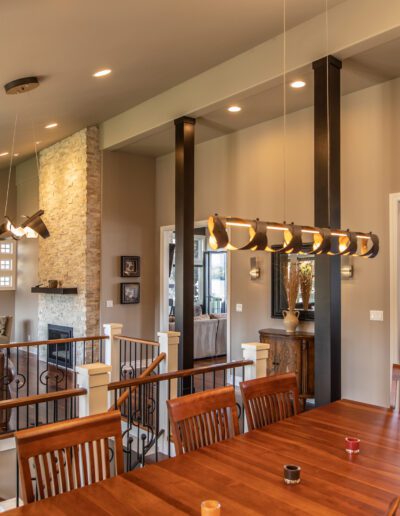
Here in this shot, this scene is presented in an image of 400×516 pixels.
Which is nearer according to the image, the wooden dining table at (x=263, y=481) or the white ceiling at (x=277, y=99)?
the wooden dining table at (x=263, y=481)

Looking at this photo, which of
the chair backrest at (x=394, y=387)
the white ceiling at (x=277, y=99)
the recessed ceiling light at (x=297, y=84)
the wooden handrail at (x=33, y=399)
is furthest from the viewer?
the recessed ceiling light at (x=297, y=84)

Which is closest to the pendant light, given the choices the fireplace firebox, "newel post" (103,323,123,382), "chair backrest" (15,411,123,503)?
"chair backrest" (15,411,123,503)

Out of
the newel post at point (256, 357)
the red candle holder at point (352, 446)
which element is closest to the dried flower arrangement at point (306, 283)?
the newel post at point (256, 357)

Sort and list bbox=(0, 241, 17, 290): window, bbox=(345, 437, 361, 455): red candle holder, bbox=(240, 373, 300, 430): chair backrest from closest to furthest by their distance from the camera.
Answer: bbox=(345, 437, 361, 455): red candle holder → bbox=(240, 373, 300, 430): chair backrest → bbox=(0, 241, 17, 290): window

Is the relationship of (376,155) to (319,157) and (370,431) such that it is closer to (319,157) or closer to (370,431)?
(319,157)

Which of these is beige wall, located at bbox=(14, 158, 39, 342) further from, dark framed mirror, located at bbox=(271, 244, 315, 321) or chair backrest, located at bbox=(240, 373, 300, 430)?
chair backrest, located at bbox=(240, 373, 300, 430)

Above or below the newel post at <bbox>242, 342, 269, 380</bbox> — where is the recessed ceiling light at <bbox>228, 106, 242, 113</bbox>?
above

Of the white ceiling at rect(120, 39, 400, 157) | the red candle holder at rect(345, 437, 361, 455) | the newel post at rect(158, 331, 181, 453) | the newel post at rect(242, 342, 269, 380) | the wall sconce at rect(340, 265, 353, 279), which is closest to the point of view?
the red candle holder at rect(345, 437, 361, 455)

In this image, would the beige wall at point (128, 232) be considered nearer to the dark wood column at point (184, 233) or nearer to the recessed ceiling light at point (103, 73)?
the dark wood column at point (184, 233)

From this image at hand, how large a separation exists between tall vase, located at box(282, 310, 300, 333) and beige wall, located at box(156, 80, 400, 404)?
50 cm

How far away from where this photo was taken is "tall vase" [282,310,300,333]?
6.14 metres

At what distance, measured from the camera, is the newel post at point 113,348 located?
593cm

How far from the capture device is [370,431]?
2.60 meters

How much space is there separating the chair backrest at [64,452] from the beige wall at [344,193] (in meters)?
4.04
